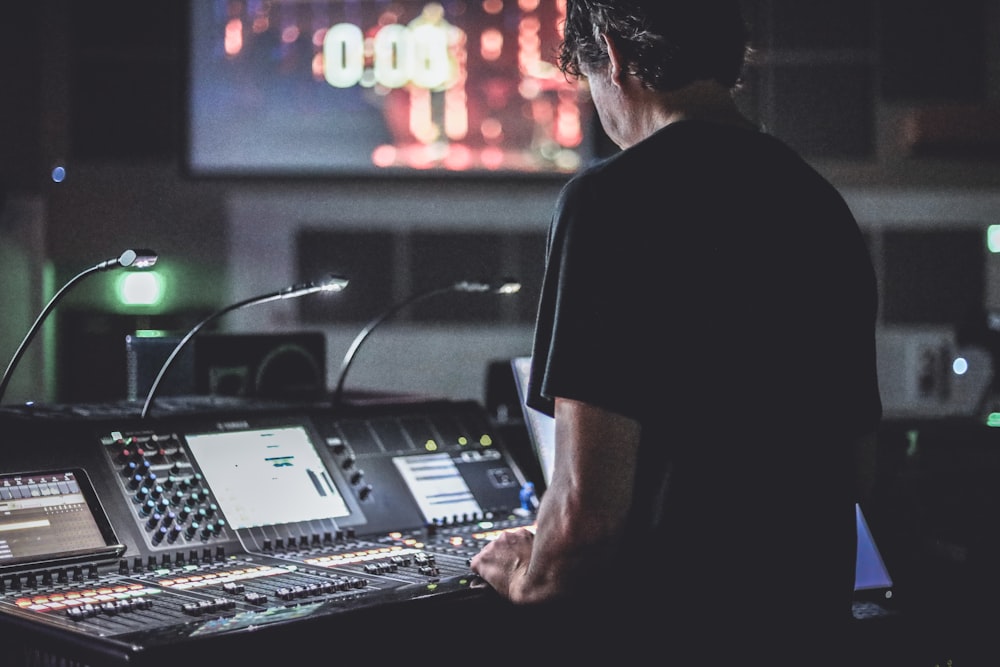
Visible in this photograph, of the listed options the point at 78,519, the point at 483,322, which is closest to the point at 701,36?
the point at 78,519

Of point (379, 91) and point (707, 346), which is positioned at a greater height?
point (379, 91)

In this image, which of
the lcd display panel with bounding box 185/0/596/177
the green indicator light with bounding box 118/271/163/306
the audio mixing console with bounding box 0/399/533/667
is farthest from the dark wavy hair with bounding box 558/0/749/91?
the green indicator light with bounding box 118/271/163/306

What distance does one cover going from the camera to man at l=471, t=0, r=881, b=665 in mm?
1262

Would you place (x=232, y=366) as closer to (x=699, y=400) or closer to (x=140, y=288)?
(x=699, y=400)

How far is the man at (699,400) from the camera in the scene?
1.26 m

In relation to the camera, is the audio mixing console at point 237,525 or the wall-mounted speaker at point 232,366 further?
the wall-mounted speaker at point 232,366

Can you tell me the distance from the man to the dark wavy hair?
2 cm

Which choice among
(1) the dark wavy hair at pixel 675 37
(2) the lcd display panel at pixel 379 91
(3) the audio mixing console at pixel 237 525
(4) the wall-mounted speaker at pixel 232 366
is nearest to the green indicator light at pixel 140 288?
(2) the lcd display panel at pixel 379 91

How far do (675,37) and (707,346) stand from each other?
38cm

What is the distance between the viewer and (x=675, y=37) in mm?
1396

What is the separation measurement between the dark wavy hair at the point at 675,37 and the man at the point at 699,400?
2 centimetres

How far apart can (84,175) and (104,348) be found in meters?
0.83

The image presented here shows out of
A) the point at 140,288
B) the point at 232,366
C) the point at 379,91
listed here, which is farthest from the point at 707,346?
the point at 140,288

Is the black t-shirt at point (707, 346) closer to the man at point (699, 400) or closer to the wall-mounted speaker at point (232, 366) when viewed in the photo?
the man at point (699, 400)
